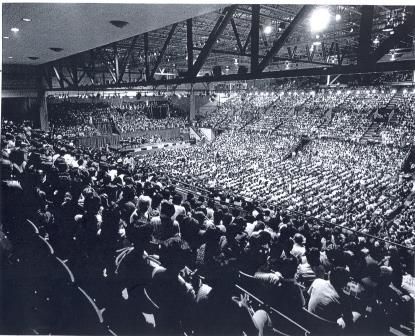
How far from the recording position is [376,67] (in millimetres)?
3951

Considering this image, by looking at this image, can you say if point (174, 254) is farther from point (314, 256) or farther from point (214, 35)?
point (214, 35)

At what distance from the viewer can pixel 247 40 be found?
762cm

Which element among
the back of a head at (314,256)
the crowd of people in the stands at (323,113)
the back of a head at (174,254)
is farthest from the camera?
the crowd of people in the stands at (323,113)

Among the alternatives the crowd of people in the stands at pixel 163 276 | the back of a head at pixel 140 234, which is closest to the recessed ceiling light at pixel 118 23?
the crowd of people in the stands at pixel 163 276

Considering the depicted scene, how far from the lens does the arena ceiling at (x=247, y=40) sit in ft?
13.6

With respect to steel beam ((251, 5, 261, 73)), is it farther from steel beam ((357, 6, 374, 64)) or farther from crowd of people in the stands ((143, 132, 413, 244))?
crowd of people in the stands ((143, 132, 413, 244))

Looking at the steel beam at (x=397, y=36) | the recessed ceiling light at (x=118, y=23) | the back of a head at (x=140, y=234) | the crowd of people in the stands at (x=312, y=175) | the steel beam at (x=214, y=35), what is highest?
the recessed ceiling light at (x=118, y=23)

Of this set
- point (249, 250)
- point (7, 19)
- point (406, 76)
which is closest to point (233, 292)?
point (249, 250)

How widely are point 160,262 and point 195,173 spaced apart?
763 inches

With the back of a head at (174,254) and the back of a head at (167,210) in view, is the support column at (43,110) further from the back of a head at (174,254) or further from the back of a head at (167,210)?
the back of a head at (174,254)

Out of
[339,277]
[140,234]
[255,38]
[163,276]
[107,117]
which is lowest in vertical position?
[107,117]

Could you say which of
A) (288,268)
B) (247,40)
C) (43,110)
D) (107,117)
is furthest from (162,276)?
(107,117)

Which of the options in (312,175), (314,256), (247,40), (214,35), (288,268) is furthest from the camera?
(312,175)

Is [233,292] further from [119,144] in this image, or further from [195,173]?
[119,144]
